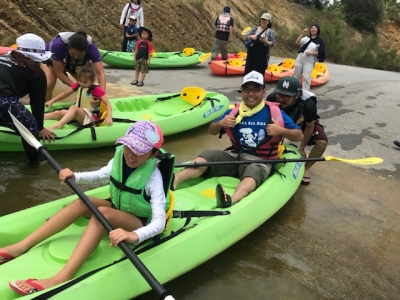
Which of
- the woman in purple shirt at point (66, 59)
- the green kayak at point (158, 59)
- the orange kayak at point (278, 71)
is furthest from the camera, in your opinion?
the green kayak at point (158, 59)

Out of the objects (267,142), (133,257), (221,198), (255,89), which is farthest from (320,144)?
(133,257)

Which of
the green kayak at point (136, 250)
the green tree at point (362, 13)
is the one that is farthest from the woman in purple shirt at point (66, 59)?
the green tree at point (362, 13)

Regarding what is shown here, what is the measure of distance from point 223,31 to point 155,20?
524 centimetres

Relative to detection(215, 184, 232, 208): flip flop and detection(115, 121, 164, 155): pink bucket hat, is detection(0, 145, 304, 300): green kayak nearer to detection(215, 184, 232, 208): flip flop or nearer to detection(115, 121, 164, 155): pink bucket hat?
detection(215, 184, 232, 208): flip flop

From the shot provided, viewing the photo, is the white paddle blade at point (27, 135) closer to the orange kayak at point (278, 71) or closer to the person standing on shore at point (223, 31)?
the orange kayak at point (278, 71)

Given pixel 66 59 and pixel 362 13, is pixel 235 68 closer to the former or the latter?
pixel 66 59

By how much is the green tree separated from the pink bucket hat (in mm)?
27146

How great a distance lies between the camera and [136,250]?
2.59 metres

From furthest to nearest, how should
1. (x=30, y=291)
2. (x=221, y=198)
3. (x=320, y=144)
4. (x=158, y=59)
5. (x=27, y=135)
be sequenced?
(x=158, y=59), (x=320, y=144), (x=27, y=135), (x=221, y=198), (x=30, y=291)

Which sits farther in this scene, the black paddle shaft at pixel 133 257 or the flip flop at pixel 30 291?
the flip flop at pixel 30 291

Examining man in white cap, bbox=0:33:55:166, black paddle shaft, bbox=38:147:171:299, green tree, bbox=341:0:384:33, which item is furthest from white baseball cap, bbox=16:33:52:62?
green tree, bbox=341:0:384:33

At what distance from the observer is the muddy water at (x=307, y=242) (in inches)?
116

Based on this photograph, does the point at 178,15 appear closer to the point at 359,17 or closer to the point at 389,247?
the point at 389,247

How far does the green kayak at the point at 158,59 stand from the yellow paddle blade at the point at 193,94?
4002mm
